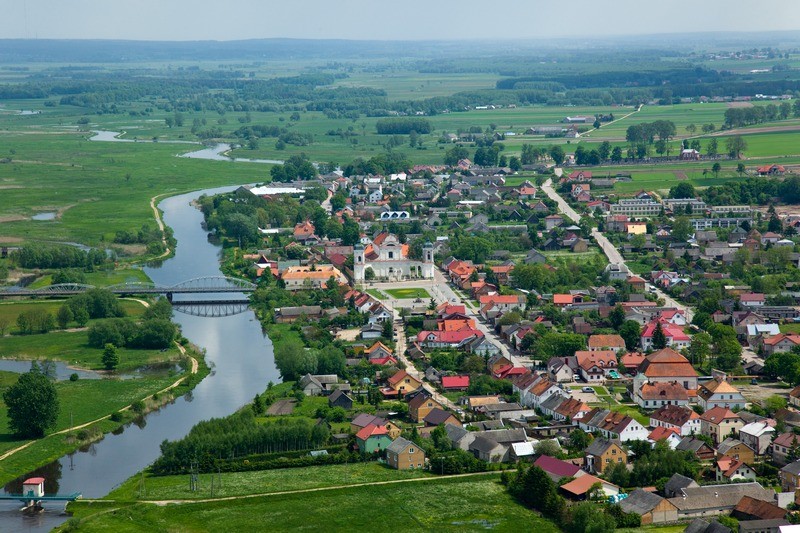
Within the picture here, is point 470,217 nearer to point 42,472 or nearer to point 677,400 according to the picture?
point 677,400

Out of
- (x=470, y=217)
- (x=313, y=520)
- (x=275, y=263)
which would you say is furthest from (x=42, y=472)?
(x=470, y=217)

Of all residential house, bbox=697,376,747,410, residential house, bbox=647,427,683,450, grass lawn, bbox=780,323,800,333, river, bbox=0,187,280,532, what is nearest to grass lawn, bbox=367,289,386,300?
river, bbox=0,187,280,532

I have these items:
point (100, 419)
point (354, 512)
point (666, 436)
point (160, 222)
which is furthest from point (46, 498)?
point (160, 222)

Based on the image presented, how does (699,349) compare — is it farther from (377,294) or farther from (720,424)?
(377,294)

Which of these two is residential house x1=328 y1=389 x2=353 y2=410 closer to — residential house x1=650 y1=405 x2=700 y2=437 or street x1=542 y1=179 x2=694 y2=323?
residential house x1=650 y1=405 x2=700 y2=437

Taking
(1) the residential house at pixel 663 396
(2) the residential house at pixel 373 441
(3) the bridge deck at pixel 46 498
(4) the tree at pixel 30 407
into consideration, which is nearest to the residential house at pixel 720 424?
(1) the residential house at pixel 663 396

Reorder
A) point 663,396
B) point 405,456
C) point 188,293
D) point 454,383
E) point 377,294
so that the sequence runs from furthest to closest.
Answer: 1. point 188,293
2. point 377,294
3. point 454,383
4. point 663,396
5. point 405,456

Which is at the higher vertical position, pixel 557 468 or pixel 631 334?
pixel 557 468

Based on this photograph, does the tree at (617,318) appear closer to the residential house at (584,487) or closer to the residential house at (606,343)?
the residential house at (606,343)
